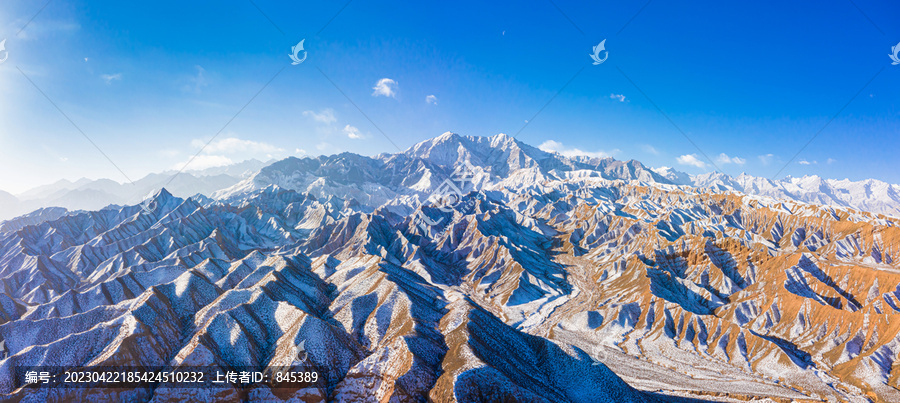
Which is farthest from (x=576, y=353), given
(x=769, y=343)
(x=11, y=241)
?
(x=11, y=241)

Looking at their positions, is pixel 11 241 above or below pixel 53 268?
above

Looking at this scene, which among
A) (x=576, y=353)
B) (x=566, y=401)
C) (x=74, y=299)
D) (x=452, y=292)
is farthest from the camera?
(x=452, y=292)

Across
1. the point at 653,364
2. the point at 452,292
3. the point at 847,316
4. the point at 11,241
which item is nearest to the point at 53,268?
the point at 11,241

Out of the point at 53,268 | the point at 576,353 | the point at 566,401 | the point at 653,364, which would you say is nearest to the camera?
the point at 566,401

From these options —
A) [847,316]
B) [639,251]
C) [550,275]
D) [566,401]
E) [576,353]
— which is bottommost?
[566,401]

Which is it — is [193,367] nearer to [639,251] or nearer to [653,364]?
[653,364]

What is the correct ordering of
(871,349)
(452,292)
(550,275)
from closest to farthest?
(871,349) < (452,292) < (550,275)

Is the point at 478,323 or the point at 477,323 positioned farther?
the point at 478,323

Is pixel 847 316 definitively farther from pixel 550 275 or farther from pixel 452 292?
pixel 452 292

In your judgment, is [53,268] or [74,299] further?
[53,268]
